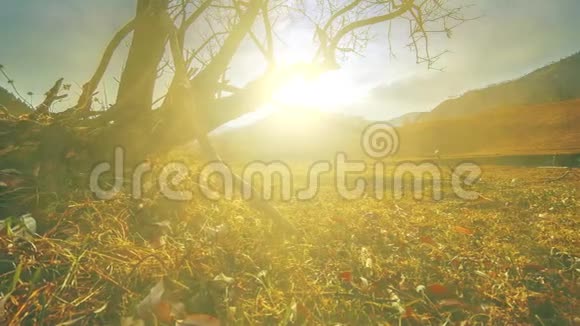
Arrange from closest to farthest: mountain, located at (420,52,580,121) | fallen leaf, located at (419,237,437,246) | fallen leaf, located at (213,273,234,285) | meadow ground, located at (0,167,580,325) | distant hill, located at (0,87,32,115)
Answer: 1. meadow ground, located at (0,167,580,325)
2. fallen leaf, located at (213,273,234,285)
3. fallen leaf, located at (419,237,437,246)
4. distant hill, located at (0,87,32,115)
5. mountain, located at (420,52,580,121)

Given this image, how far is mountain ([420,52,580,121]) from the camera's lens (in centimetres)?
3962

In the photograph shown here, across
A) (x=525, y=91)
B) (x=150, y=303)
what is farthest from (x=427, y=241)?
(x=525, y=91)

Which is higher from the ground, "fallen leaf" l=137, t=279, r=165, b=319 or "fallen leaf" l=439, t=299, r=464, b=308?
"fallen leaf" l=137, t=279, r=165, b=319

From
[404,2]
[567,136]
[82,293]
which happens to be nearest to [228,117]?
[82,293]

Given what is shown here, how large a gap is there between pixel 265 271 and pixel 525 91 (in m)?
53.7

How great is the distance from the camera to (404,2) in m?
4.71

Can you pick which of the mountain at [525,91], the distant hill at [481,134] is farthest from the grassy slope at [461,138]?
the mountain at [525,91]

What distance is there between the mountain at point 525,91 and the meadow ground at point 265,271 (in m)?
38.7

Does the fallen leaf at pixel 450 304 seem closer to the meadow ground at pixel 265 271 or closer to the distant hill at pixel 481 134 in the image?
the meadow ground at pixel 265 271

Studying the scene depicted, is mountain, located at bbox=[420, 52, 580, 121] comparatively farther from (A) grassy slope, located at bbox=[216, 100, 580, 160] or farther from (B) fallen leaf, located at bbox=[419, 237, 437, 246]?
(B) fallen leaf, located at bbox=[419, 237, 437, 246]

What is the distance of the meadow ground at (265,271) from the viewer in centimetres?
183

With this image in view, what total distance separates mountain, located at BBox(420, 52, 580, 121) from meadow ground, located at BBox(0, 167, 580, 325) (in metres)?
38.7

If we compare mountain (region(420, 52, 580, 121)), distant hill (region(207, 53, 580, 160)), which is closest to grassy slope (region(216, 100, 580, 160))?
distant hill (region(207, 53, 580, 160))

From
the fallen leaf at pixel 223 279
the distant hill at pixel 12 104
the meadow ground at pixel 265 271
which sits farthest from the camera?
the distant hill at pixel 12 104
